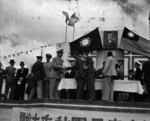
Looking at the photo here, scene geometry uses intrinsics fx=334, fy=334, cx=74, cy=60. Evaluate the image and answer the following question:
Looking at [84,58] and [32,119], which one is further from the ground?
[84,58]

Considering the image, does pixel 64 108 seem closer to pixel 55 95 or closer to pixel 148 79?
pixel 55 95

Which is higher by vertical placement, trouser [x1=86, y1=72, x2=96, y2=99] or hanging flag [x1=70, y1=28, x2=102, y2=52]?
hanging flag [x1=70, y1=28, x2=102, y2=52]

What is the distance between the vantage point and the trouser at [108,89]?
9734mm

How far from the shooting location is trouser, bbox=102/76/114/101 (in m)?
9.73

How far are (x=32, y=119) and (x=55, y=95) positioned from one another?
1168mm

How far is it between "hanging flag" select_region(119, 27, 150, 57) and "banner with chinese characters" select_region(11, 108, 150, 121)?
573 cm

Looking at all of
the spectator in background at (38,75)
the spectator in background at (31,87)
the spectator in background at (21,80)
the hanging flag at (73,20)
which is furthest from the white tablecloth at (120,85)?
the hanging flag at (73,20)

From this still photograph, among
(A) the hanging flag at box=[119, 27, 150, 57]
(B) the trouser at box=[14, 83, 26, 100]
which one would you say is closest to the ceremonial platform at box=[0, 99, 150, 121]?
(B) the trouser at box=[14, 83, 26, 100]

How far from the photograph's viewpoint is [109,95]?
982 cm

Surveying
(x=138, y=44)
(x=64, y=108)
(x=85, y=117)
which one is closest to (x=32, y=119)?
(x=64, y=108)

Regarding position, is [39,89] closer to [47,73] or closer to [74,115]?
[47,73]

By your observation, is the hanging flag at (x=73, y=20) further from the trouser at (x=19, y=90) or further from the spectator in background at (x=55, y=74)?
the spectator in background at (x=55, y=74)

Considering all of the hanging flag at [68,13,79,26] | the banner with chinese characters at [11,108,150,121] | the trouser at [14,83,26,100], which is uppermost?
the hanging flag at [68,13,79,26]

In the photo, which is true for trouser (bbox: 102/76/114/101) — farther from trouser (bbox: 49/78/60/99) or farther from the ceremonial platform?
trouser (bbox: 49/78/60/99)
